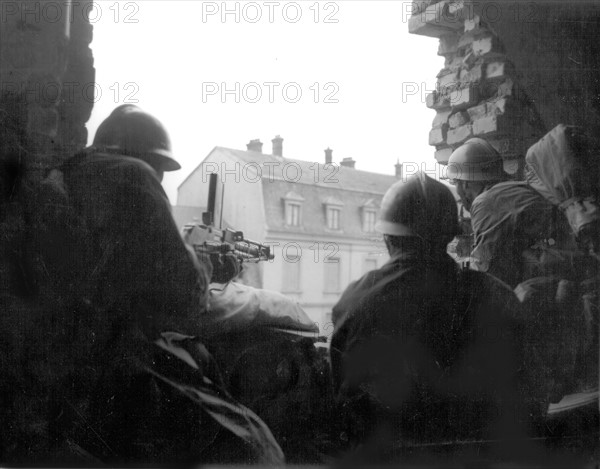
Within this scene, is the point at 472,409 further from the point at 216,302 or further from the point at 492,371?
the point at 216,302

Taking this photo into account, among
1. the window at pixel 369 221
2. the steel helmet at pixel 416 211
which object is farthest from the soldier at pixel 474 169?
the window at pixel 369 221

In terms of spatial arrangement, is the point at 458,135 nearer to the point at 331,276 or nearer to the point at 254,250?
the point at 331,276

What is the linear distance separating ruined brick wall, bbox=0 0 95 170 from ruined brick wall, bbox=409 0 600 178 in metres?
1.64

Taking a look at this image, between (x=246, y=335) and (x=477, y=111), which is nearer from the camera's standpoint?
(x=246, y=335)

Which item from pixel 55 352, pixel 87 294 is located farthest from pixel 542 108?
pixel 55 352

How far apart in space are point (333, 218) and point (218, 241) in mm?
564

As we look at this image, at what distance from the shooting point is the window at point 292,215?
2967 mm

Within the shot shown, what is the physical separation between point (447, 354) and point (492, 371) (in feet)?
0.80

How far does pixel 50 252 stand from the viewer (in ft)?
9.09

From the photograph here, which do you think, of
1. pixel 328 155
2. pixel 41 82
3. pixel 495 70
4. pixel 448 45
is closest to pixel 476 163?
pixel 495 70

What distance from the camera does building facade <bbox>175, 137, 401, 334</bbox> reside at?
2875mm

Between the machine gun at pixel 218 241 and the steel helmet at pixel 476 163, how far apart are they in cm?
101

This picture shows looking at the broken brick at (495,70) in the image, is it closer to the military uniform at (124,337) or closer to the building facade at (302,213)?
the building facade at (302,213)

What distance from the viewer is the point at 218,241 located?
2.83 m
